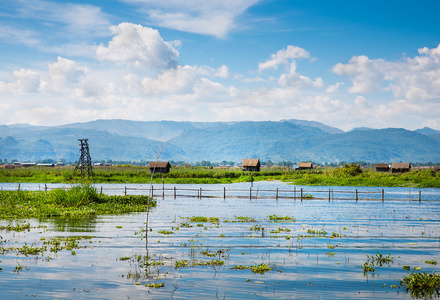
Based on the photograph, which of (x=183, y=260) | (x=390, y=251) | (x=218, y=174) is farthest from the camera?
(x=218, y=174)

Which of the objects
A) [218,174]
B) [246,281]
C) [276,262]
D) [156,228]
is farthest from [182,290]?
[218,174]

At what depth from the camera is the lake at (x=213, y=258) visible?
14.7 metres

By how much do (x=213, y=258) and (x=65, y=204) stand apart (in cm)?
2229

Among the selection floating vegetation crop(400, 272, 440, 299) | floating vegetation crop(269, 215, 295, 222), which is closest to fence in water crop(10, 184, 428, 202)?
floating vegetation crop(269, 215, 295, 222)

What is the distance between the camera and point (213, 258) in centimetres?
1933

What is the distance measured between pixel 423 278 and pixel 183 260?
952 centimetres

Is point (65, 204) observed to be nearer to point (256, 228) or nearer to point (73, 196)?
point (73, 196)

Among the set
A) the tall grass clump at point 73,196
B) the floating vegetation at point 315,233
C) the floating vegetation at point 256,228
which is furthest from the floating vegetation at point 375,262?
the tall grass clump at point 73,196

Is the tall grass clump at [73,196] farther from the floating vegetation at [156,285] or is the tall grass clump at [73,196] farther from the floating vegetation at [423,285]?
the floating vegetation at [423,285]

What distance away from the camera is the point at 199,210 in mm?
42000

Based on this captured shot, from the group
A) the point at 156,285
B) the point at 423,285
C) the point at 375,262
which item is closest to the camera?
the point at 156,285

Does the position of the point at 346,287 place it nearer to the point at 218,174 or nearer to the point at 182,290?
the point at 182,290

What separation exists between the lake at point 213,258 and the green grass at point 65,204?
3071 mm

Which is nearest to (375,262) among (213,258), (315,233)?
(213,258)
